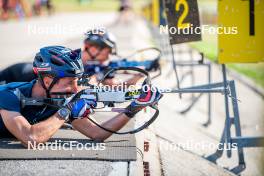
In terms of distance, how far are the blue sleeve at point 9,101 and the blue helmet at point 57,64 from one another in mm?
331

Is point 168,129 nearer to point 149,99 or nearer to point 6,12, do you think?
point 149,99

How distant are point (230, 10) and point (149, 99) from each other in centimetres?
201

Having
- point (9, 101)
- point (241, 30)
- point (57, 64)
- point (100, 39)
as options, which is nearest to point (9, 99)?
point (9, 101)

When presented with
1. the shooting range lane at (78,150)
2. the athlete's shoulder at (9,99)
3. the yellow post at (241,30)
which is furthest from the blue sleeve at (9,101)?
the yellow post at (241,30)

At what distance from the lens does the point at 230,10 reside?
7.33m

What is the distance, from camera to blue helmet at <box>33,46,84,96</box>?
6.09 m

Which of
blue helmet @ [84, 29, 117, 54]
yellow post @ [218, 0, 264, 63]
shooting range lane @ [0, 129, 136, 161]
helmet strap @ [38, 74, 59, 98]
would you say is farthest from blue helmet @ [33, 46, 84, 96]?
blue helmet @ [84, 29, 117, 54]

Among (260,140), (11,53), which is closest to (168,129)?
(260,140)

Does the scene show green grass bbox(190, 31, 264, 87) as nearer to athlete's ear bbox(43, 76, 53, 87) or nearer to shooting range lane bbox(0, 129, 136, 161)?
shooting range lane bbox(0, 129, 136, 161)

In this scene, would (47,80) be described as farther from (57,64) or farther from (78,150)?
(78,150)

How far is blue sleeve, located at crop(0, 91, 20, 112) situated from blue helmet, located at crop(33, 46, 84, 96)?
33cm

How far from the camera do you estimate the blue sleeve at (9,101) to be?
6016 millimetres

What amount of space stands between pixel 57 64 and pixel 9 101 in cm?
61

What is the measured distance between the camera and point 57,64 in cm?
615
